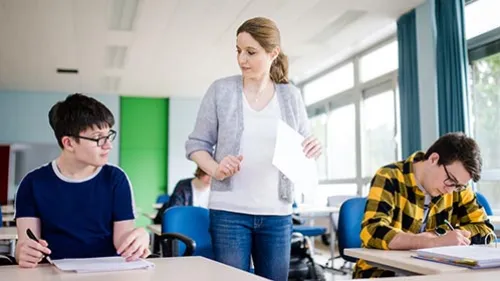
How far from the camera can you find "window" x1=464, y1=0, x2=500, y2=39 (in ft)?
16.7

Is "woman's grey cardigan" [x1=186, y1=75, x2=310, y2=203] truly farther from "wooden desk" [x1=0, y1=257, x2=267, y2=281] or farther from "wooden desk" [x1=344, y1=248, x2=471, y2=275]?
"wooden desk" [x1=0, y1=257, x2=267, y2=281]

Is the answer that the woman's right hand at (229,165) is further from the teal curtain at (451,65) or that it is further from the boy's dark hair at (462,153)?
the teal curtain at (451,65)

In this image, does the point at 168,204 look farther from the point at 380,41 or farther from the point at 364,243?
the point at 380,41

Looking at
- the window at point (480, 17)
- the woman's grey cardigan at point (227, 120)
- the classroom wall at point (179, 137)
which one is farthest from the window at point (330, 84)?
the woman's grey cardigan at point (227, 120)

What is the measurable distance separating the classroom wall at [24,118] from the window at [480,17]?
6612mm

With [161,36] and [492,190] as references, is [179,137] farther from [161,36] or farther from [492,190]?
[492,190]

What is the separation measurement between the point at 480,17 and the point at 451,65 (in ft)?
1.83

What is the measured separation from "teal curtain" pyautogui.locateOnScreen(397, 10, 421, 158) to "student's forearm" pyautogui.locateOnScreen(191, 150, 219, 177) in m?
4.48

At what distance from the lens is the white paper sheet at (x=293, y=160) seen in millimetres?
1715

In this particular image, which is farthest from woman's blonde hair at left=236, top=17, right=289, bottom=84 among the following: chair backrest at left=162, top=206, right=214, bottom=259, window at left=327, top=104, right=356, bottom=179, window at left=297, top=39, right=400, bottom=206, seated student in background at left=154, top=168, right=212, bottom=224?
window at left=327, top=104, right=356, bottom=179

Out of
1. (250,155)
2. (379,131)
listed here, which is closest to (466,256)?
(250,155)

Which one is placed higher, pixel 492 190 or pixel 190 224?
pixel 492 190

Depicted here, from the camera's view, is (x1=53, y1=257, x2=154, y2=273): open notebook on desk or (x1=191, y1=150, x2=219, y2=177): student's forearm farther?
(x1=191, y1=150, x2=219, y2=177): student's forearm

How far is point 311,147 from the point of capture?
1.78 m
